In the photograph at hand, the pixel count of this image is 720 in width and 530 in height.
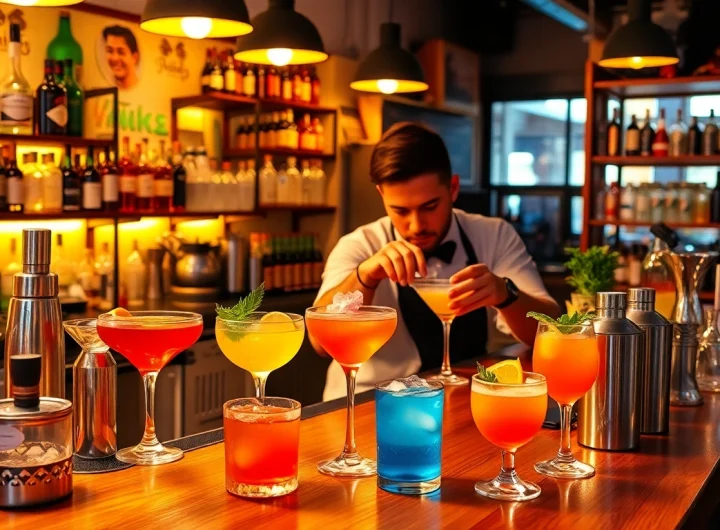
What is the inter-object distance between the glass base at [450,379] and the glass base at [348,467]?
77 centimetres

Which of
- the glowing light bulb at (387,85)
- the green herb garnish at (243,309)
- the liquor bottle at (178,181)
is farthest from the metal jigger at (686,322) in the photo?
the liquor bottle at (178,181)

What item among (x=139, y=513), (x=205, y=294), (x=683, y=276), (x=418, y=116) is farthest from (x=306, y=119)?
(x=139, y=513)

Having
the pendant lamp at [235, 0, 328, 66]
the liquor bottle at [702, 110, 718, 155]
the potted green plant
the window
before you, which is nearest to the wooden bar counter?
the potted green plant

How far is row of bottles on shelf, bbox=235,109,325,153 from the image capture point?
5430 mm

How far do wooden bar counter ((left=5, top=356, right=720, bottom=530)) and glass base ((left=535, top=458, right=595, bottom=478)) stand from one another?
0.02 m

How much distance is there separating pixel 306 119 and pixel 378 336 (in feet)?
14.1

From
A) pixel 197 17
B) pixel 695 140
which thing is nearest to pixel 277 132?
pixel 695 140

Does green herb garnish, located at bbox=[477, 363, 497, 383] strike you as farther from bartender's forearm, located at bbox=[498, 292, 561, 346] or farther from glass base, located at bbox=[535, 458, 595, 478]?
bartender's forearm, located at bbox=[498, 292, 561, 346]

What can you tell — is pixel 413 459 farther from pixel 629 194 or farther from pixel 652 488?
pixel 629 194

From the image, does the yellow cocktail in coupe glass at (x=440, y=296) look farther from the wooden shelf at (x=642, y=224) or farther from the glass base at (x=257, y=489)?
the wooden shelf at (x=642, y=224)

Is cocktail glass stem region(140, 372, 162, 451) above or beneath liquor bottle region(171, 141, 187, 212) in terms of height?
beneath

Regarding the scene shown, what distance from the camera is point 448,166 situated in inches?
116

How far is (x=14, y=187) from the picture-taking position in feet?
12.9

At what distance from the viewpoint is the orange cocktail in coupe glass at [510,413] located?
4.24ft
